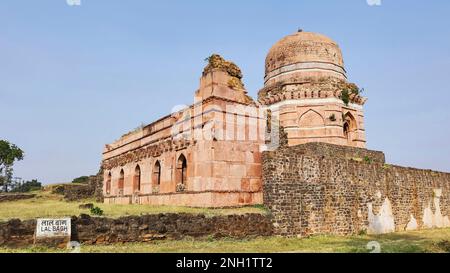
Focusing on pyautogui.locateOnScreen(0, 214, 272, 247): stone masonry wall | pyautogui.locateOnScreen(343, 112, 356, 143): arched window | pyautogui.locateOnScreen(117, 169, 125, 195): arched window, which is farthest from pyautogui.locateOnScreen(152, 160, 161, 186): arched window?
pyautogui.locateOnScreen(343, 112, 356, 143): arched window

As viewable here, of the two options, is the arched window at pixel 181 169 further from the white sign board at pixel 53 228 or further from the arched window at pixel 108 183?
the arched window at pixel 108 183

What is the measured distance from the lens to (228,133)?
13578 mm

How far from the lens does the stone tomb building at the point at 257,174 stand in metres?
12.8

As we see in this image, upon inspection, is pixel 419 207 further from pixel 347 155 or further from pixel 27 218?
pixel 27 218

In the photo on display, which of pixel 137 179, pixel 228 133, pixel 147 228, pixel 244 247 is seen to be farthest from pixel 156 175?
pixel 244 247

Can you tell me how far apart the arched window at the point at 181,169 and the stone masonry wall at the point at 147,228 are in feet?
12.7

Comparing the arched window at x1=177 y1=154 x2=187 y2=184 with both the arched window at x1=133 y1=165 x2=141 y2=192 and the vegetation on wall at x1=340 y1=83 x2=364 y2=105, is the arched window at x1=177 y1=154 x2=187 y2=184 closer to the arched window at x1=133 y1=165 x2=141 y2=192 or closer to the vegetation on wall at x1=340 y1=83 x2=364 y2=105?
the arched window at x1=133 y1=165 x2=141 y2=192

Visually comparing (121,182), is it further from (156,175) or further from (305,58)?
(305,58)

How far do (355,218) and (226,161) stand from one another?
5.94 m

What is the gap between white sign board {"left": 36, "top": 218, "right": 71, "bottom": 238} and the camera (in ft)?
27.3

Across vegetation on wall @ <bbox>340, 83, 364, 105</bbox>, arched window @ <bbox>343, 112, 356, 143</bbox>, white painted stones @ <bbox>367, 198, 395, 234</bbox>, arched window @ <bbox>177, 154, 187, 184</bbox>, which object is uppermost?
vegetation on wall @ <bbox>340, 83, 364, 105</bbox>

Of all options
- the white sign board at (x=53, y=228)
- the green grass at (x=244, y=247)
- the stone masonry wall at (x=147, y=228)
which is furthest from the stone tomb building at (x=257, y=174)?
the white sign board at (x=53, y=228)

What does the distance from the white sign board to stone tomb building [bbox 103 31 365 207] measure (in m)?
5.05

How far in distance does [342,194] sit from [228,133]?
5.17 meters
